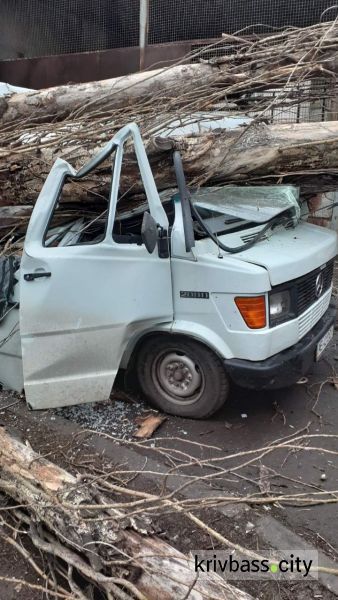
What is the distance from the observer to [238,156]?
410 centimetres

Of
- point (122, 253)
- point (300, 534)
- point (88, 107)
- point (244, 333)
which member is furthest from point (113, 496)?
point (88, 107)

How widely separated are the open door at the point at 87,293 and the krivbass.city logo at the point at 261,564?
4.68ft

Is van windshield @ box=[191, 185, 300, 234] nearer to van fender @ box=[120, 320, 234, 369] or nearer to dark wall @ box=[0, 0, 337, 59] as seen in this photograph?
van fender @ box=[120, 320, 234, 369]

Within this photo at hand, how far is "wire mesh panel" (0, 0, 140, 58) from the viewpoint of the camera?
31.9 ft

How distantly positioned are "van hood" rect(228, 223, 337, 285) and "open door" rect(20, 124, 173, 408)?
0.56m

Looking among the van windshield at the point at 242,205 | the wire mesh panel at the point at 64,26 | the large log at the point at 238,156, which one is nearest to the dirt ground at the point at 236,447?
the van windshield at the point at 242,205

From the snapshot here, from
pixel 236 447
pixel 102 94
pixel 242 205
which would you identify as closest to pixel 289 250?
pixel 242 205

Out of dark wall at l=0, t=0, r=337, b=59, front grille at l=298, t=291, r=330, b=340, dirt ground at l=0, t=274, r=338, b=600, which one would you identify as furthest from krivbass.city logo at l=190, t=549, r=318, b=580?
dark wall at l=0, t=0, r=337, b=59

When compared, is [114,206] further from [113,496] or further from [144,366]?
[113,496]

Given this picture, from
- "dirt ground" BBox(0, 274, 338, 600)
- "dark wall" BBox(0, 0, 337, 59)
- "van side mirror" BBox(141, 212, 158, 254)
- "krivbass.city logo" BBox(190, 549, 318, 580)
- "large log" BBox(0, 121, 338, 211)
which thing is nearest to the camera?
"krivbass.city logo" BBox(190, 549, 318, 580)

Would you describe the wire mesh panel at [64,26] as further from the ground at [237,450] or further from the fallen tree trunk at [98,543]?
the fallen tree trunk at [98,543]

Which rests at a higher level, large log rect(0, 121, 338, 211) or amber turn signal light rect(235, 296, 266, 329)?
large log rect(0, 121, 338, 211)

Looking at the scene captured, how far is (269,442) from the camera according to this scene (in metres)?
3.40

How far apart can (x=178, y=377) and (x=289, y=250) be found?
1170 mm
